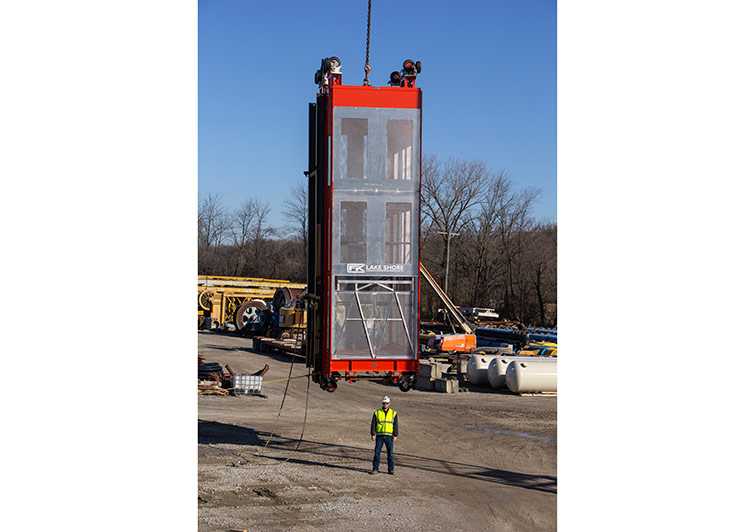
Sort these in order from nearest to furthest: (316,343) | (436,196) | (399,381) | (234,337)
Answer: (399,381), (316,343), (234,337), (436,196)

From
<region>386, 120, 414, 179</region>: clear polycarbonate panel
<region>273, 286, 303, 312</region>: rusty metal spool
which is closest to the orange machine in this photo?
<region>273, 286, 303, 312</region>: rusty metal spool

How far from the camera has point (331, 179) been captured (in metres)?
11.0

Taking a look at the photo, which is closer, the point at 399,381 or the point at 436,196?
the point at 399,381

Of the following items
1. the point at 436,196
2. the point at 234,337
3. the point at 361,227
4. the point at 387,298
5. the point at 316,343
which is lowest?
the point at 234,337

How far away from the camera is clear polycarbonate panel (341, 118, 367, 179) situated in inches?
432

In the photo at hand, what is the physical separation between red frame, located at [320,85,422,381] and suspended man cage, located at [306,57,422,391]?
1 cm

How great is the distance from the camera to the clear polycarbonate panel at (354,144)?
11.0 m

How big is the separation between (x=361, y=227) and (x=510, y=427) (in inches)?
459

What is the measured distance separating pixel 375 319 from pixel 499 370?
17.4 meters

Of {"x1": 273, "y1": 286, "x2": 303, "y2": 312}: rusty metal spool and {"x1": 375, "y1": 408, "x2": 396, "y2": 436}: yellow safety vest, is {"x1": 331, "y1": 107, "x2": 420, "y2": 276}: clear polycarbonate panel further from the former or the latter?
{"x1": 273, "y1": 286, "x2": 303, "y2": 312}: rusty metal spool

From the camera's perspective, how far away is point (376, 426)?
14969 mm

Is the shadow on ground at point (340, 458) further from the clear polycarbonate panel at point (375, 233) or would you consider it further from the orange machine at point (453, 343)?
the orange machine at point (453, 343)

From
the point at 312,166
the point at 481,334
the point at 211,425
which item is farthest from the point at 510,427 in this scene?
the point at 481,334

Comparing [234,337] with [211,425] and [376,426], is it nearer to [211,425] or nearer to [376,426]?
[211,425]
